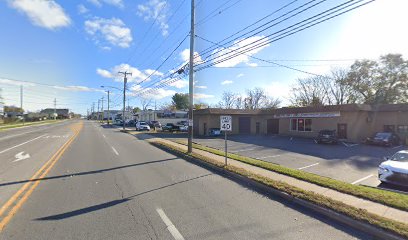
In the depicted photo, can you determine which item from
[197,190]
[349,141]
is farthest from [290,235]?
[349,141]

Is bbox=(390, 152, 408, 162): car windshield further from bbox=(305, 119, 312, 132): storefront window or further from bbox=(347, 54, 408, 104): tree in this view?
bbox=(347, 54, 408, 104): tree

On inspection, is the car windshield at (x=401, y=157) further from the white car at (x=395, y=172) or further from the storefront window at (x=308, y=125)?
the storefront window at (x=308, y=125)

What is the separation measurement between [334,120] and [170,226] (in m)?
25.7

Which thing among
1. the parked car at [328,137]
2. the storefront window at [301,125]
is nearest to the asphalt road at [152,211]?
the parked car at [328,137]

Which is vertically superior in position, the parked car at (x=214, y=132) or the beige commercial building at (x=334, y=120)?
the beige commercial building at (x=334, y=120)

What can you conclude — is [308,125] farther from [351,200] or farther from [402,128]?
[351,200]

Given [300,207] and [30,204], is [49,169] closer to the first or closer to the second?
[30,204]

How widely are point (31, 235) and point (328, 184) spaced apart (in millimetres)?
7654

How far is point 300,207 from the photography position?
634 cm

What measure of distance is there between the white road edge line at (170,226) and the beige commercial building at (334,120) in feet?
79.1

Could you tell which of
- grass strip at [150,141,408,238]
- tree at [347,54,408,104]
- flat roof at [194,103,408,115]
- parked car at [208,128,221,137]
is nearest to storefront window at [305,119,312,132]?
flat roof at [194,103,408,115]

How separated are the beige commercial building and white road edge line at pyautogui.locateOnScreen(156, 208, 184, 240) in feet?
79.1

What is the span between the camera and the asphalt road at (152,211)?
4.66 m

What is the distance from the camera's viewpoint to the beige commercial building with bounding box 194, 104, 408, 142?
25266 millimetres
